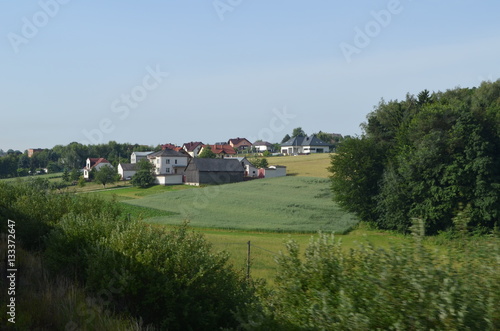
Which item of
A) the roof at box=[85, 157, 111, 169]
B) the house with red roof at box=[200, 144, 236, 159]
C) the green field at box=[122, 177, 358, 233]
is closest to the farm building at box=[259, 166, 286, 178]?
the green field at box=[122, 177, 358, 233]

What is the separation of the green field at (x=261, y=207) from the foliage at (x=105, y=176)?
25137 mm

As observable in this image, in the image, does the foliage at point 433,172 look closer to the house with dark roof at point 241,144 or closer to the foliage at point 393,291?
the foliage at point 393,291

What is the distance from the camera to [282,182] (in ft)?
258

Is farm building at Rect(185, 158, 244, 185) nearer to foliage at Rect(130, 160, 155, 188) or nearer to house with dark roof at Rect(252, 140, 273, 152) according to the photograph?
foliage at Rect(130, 160, 155, 188)

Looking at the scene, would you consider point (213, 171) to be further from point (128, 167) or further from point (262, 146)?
point (262, 146)

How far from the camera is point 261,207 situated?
55969mm

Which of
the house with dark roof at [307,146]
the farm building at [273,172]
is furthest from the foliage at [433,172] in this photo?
the house with dark roof at [307,146]

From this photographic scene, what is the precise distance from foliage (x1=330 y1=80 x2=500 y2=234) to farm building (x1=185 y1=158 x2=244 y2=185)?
41539 mm

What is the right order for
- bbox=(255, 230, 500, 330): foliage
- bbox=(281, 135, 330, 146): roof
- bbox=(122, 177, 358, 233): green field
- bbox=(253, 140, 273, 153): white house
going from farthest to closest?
bbox=(253, 140, 273, 153): white house
bbox=(281, 135, 330, 146): roof
bbox=(122, 177, 358, 233): green field
bbox=(255, 230, 500, 330): foliage

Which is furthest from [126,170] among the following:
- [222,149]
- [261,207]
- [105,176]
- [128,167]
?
[261,207]

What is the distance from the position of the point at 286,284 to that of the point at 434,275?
271 centimetres

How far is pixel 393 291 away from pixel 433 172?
38401 mm

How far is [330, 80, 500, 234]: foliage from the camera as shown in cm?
3875

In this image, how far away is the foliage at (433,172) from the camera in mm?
38750
